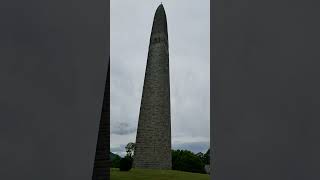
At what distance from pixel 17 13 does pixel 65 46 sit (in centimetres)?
68

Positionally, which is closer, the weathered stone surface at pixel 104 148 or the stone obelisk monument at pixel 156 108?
the weathered stone surface at pixel 104 148

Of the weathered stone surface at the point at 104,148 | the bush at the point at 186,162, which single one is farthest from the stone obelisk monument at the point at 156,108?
the weathered stone surface at the point at 104,148

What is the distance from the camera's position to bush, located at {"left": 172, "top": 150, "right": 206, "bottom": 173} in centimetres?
2934

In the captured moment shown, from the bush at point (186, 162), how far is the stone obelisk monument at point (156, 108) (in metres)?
8.49

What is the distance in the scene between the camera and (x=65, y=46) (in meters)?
3.83

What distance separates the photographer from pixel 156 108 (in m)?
21.7

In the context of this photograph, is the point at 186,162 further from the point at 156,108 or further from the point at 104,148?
the point at 104,148

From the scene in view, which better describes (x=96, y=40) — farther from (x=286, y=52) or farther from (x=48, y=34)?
(x=286, y=52)

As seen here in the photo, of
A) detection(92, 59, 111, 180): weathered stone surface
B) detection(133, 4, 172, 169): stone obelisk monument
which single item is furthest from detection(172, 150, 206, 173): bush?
detection(92, 59, 111, 180): weathered stone surface

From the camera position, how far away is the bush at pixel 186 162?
29.3 m

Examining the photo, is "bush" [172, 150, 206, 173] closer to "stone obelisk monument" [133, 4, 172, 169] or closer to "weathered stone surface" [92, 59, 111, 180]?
"stone obelisk monument" [133, 4, 172, 169]

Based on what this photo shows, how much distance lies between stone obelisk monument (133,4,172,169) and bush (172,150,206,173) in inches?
334

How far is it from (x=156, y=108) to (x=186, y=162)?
972cm

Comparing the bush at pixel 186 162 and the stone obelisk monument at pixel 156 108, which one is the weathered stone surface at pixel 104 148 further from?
the bush at pixel 186 162
